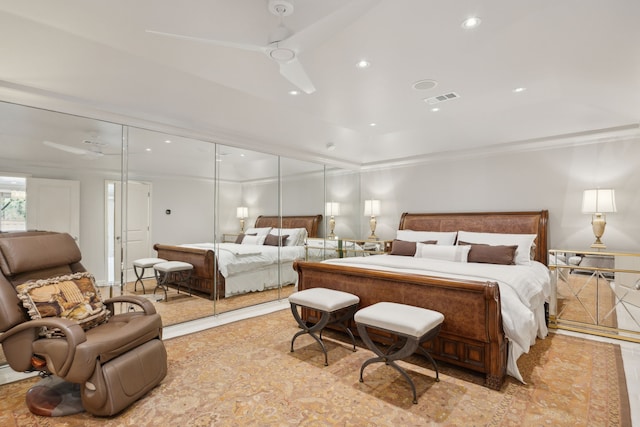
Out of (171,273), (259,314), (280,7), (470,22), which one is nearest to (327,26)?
(280,7)

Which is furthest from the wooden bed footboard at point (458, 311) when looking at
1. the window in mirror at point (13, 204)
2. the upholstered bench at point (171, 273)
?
the window in mirror at point (13, 204)

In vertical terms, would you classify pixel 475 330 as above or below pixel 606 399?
above

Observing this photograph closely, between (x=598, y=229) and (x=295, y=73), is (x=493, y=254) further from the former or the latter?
(x=295, y=73)

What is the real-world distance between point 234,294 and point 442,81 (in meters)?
3.72

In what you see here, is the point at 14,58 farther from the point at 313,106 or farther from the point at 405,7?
the point at 405,7

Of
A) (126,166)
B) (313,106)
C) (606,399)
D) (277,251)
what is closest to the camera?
(606,399)

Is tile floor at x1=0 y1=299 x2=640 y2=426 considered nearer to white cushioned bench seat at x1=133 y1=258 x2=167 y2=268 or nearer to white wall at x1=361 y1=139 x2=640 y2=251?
white cushioned bench seat at x1=133 y1=258 x2=167 y2=268

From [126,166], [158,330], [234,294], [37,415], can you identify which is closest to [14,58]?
[126,166]

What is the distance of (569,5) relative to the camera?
1.90 meters

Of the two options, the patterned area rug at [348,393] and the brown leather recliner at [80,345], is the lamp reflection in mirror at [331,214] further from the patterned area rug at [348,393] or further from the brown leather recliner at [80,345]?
the brown leather recliner at [80,345]

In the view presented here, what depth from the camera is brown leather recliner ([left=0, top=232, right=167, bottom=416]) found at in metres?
2.04

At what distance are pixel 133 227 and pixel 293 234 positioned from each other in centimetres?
245

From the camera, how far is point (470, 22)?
2035mm

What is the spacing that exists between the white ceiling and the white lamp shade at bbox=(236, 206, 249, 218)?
922 mm
